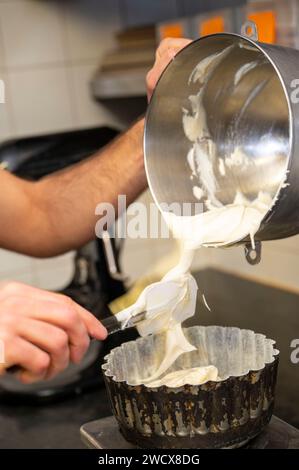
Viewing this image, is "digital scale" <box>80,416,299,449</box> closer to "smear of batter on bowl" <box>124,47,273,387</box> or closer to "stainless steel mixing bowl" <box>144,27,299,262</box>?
"smear of batter on bowl" <box>124,47,273,387</box>

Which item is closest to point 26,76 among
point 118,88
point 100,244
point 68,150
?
point 118,88

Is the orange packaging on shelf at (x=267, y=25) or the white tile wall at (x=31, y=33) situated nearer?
the orange packaging on shelf at (x=267, y=25)

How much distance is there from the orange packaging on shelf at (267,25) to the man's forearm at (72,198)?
0.27m

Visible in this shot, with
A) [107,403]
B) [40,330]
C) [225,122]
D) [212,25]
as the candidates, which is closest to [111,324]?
[40,330]

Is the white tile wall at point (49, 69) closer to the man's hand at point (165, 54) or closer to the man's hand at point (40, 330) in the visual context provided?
the man's hand at point (165, 54)

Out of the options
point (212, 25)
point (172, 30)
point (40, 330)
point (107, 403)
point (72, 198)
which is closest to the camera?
point (40, 330)

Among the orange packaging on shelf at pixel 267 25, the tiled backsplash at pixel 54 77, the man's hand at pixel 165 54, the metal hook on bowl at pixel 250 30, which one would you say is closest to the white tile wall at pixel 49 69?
the tiled backsplash at pixel 54 77

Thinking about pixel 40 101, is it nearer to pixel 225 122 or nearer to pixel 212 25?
pixel 212 25

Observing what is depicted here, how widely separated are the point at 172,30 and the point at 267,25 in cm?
47

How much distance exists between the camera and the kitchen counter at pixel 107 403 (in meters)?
1.08

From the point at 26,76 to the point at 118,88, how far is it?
29 cm

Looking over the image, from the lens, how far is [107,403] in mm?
1190

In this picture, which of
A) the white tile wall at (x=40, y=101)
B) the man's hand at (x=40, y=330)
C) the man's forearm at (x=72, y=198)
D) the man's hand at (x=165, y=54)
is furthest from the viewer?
the white tile wall at (x=40, y=101)

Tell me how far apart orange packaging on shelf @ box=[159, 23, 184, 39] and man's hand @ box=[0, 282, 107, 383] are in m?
1.06
